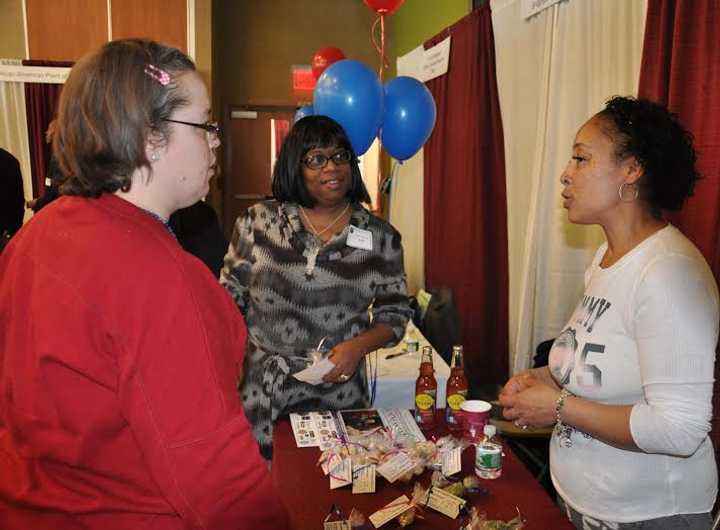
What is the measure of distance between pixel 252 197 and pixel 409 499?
5526 mm

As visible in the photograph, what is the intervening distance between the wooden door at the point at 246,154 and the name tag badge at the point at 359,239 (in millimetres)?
4559

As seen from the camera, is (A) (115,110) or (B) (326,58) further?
(B) (326,58)

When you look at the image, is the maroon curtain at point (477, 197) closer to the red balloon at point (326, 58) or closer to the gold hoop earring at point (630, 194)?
the red balloon at point (326, 58)

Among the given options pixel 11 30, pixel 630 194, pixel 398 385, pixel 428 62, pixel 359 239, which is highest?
pixel 11 30

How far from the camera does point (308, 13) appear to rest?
6293mm

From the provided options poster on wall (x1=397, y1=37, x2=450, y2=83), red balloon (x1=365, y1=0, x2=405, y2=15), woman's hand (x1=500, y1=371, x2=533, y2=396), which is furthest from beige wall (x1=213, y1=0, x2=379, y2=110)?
woman's hand (x1=500, y1=371, x2=533, y2=396)

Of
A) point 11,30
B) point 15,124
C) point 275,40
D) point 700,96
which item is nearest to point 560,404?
point 700,96

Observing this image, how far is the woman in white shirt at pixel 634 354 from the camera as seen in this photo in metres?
1.09

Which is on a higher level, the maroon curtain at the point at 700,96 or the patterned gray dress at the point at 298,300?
the maroon curtain at the point at 700,96

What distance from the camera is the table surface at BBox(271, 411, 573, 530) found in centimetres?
118

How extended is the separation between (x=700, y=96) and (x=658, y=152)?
80 cm

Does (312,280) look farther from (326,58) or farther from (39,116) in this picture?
(39,116)

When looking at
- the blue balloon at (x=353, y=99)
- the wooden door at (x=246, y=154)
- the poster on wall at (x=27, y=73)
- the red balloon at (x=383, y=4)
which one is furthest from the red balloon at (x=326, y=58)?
the poster on wall at (x=27, y=73)

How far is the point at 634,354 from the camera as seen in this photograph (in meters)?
1.19
